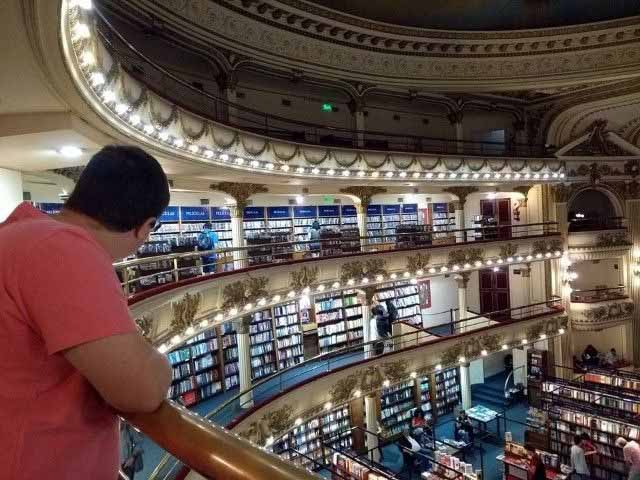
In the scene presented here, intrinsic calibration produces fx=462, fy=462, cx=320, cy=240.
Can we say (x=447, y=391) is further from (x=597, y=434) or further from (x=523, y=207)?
(x=523, y=207)

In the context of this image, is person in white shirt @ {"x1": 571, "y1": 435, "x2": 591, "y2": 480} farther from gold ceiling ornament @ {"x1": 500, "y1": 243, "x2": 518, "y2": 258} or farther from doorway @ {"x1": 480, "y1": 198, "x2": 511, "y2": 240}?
doorway @ {"x1": 480, "y1": 198, "x2": 511, "y2": 240}

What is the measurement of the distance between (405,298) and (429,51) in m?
8.42

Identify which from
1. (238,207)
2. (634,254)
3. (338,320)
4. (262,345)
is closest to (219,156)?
(238,207)

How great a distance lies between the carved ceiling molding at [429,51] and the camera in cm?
1227

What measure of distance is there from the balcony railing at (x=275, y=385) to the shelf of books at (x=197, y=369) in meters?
1.06

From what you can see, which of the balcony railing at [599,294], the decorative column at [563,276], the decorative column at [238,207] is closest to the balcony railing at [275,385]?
the decorative column at [563,276]

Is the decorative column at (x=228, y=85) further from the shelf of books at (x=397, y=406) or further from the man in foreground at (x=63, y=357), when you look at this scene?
the man in foreground at (x=63, y=357)

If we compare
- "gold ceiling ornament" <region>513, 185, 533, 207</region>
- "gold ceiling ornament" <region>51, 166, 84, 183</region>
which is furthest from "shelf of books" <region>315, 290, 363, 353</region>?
"gold ceiling ornament" <region>513, 185, 533, 207</region>

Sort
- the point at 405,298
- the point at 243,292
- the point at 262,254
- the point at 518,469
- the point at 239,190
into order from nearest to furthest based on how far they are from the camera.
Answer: the point at 243,292 < the point at 518,469 < the point at 262,254 < the point at 239,190 < the point at 405,298

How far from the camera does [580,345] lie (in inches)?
720

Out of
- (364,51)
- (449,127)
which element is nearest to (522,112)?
(449,127)

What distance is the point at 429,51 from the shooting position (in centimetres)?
1530

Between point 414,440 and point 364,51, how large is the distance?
37.5 ft

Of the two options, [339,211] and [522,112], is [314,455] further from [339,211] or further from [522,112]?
[522,112]
